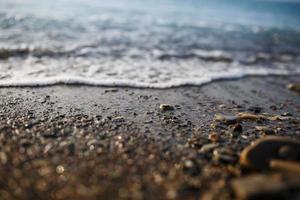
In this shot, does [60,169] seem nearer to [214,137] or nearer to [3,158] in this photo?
[3,158]

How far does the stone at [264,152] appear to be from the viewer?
8.23ft

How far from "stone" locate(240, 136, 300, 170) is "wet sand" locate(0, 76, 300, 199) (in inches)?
3.0

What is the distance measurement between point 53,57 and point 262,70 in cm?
436

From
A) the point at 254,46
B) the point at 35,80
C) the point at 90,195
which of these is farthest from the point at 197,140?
the point at 254,46

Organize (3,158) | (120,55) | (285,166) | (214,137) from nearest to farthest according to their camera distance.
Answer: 1. (285,166)
2. (3,158)
3. (214,137)
4. (120,55)

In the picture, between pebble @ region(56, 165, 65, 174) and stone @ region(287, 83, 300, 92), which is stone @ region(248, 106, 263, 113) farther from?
pebble @ region(56, 165, 65, 174)

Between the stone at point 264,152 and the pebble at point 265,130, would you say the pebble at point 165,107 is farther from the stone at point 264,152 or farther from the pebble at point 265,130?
the stone at point 264,152

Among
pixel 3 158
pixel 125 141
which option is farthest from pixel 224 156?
pixel 3 158

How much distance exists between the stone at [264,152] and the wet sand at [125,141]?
76 mm

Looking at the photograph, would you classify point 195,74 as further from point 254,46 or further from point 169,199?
point 254,46

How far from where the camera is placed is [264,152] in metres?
2.57

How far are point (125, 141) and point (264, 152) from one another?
1289mm

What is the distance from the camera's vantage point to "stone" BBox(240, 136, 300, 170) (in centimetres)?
251

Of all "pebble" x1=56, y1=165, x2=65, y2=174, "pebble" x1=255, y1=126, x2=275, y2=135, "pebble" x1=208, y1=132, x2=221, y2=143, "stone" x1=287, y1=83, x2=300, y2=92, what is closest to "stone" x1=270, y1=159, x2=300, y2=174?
"pebble" x1=208, y1=132, x2=221, y2=143
